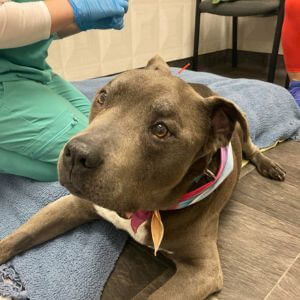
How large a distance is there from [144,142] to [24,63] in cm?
99

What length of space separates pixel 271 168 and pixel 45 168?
1138 millimetres

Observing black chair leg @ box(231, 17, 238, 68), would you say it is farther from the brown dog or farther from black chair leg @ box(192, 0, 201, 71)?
the brown dog

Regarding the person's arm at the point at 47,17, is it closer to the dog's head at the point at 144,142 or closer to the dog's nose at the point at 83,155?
the dog's head at the point at 144,142

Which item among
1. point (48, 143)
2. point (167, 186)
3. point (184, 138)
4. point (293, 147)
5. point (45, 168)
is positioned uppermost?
point (184, 138)

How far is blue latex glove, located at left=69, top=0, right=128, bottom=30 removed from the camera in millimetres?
1627

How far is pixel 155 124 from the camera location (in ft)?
3.55

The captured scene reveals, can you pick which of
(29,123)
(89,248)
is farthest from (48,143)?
(89,248)

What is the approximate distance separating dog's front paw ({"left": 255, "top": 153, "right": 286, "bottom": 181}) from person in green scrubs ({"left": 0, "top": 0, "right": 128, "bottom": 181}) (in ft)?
3.14

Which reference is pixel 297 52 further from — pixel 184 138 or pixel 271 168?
pixel 184 138

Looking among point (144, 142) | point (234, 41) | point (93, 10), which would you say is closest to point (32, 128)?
point (93, 10)

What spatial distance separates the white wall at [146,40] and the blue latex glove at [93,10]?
4.99 ft

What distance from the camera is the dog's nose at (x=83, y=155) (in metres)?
0.94

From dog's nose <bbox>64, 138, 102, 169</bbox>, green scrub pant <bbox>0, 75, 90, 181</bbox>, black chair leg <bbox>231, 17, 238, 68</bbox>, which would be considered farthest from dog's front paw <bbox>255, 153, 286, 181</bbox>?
black chair leg <bbox>231, 17, 238, 68</bbox>

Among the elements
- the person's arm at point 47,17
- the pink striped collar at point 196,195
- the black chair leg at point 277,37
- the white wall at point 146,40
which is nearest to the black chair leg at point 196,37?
the white wall at point 146,40
